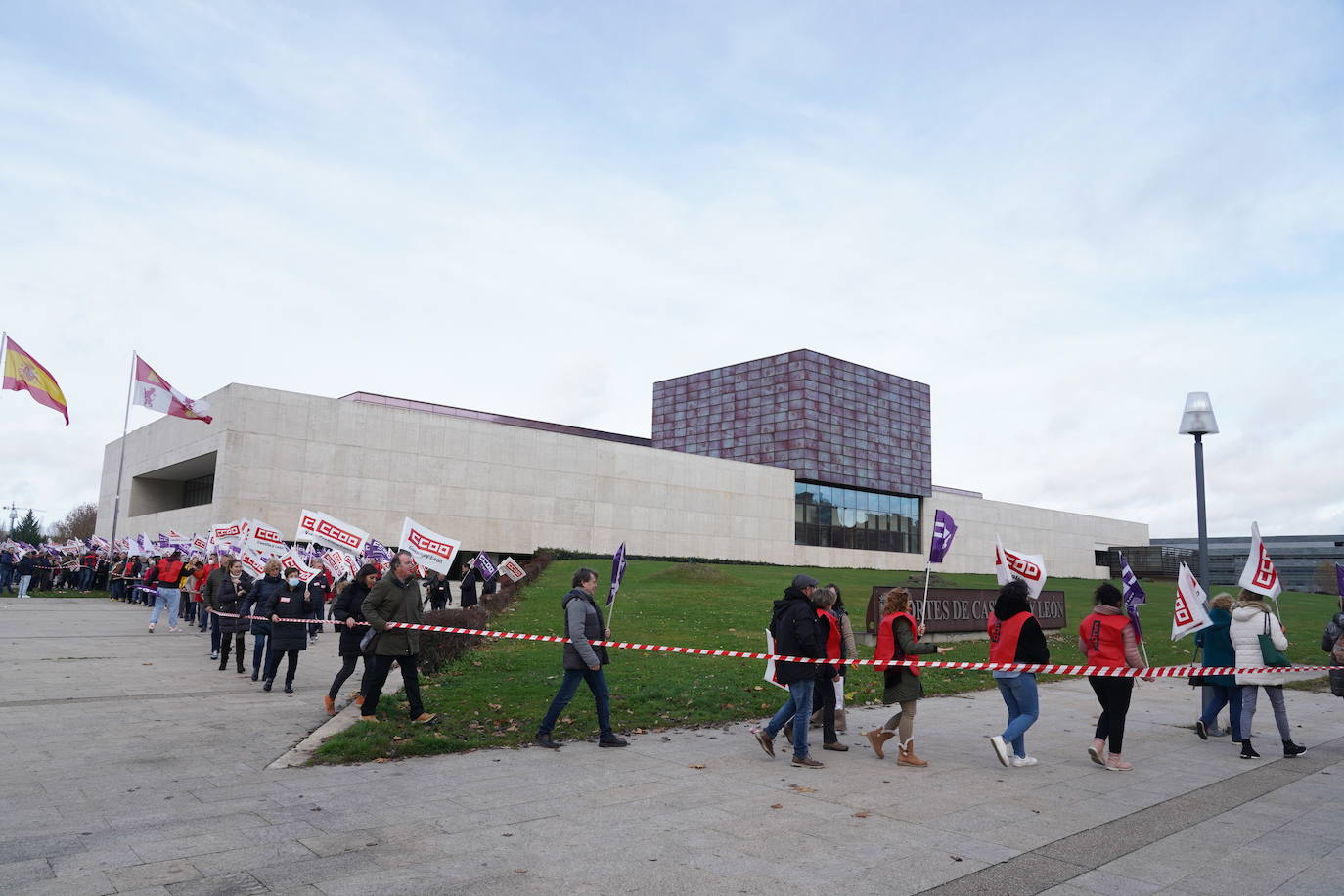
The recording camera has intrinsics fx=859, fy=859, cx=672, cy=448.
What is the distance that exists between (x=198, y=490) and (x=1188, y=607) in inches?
2405

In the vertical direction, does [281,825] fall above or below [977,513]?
below

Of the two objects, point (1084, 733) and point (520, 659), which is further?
point (520, 659)

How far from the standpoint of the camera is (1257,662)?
9227 millimetres

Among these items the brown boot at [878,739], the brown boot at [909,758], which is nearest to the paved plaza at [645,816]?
the brown boot at [909,758]

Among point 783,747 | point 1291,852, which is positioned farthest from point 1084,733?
point 1291,852

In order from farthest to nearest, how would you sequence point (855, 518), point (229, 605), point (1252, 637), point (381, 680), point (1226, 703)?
point (855, 518), point (229, 605), point (1226, 703), point (381, 680), point (1252, 637)

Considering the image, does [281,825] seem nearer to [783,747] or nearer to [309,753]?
[309,753]

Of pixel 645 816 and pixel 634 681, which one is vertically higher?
pixel 634 681

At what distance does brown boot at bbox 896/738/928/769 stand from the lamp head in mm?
11039

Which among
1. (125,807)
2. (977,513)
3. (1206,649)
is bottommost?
(125,807)

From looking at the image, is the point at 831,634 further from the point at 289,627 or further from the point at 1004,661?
the point at 289,627

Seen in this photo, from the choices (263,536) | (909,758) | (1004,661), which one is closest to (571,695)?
(909,758)

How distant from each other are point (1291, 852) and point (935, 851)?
2.42 metres

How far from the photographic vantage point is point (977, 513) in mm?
82562
